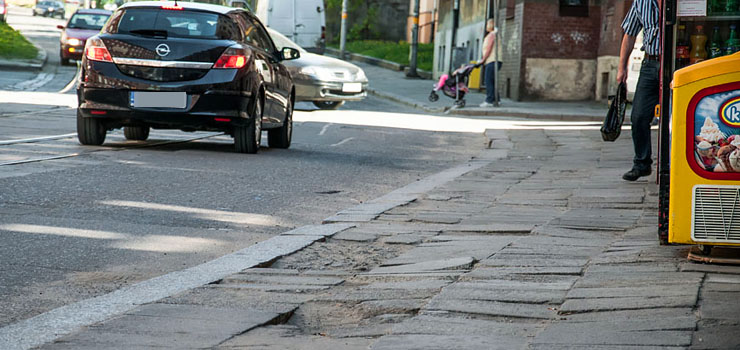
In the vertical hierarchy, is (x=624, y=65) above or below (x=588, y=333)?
above

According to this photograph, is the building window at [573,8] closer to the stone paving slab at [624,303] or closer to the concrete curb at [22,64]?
the concrete curb at [22,64]

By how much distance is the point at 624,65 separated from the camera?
9805mm

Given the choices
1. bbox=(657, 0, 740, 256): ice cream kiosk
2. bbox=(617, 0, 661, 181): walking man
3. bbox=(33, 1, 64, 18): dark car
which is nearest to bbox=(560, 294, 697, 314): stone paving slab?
bbox=(657, 0, 740, 256): ice cream kiosk

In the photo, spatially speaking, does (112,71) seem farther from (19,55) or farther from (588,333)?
(19,55)

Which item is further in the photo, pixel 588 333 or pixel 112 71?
pixel 112 71

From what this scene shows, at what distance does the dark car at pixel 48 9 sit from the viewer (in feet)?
297

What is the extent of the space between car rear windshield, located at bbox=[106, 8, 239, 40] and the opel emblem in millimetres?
Answer: 240

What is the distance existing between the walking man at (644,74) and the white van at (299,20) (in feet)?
76.6

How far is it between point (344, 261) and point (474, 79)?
27191 millimetres

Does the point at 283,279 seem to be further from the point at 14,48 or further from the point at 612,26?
the point at 14,48

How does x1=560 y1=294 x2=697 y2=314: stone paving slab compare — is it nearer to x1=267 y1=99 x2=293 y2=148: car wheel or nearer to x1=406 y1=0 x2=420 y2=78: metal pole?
x1=267 y1=99 x2=293 y2=148: car wheel

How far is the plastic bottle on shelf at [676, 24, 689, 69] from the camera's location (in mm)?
7905

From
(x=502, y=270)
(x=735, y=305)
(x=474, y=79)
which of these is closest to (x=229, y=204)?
(x=502, y=270)

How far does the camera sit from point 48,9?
297ft
